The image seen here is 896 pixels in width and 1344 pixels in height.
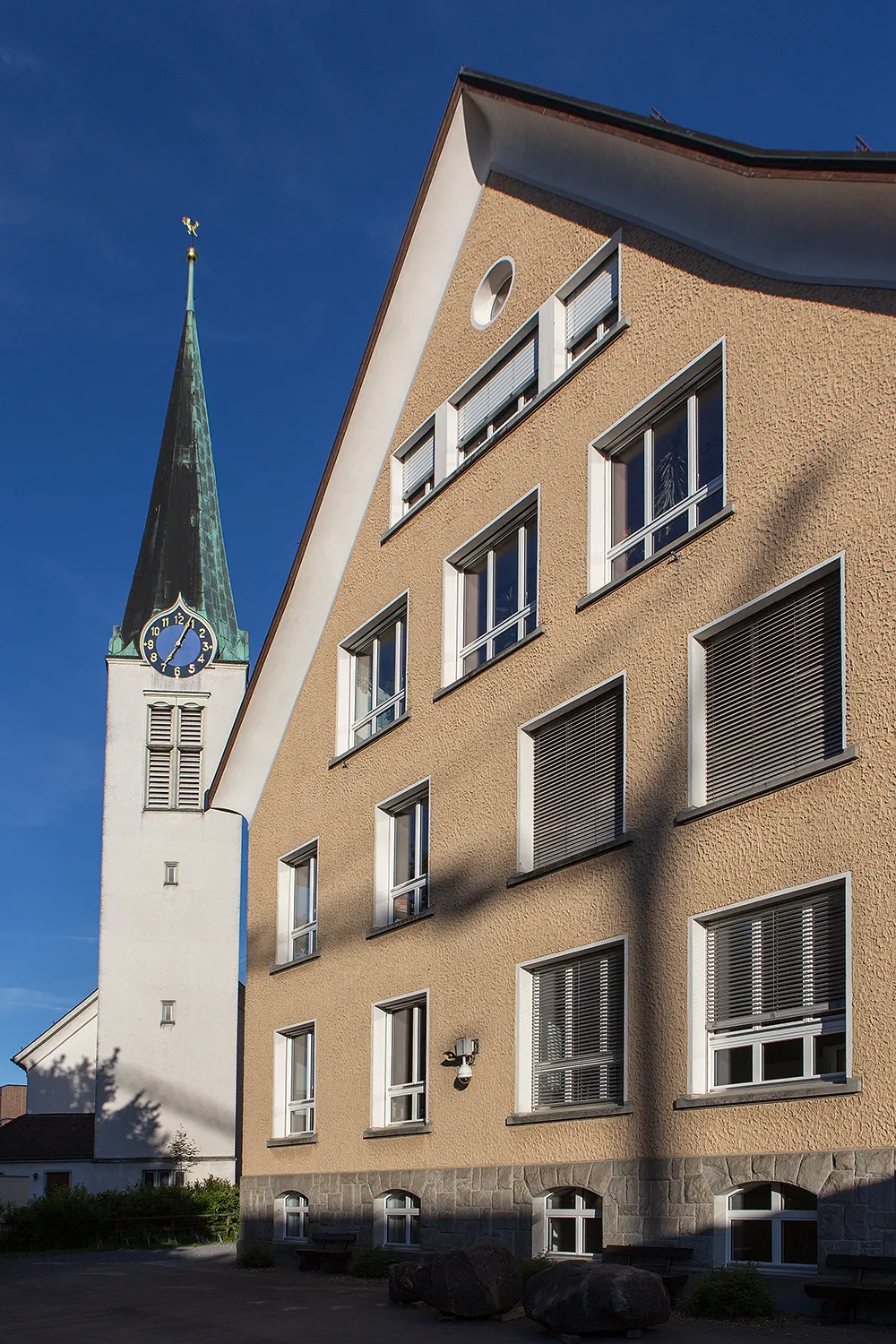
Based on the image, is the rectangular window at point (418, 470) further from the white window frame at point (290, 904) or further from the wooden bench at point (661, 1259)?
the wooden bench at point (661, 1259)

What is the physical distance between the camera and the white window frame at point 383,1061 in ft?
60.7

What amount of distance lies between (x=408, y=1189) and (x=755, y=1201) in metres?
6.68

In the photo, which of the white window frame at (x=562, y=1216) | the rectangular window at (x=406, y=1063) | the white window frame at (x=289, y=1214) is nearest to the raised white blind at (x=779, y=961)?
the white window frame at (x=562, y=1216)

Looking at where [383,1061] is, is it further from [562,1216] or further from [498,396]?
[498,396]

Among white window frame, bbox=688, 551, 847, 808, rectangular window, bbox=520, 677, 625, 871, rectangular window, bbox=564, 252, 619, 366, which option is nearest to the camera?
white window frame, bbox=688, 551, 847, 808

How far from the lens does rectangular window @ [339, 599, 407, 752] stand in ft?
68.1

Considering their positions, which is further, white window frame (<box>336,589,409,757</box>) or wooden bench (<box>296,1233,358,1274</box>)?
white window frame (<box>336,589,409,757</box>)

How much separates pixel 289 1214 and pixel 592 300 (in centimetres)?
1380

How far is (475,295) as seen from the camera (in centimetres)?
1953

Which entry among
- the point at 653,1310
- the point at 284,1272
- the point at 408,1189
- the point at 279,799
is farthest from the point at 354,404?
the point at 653,1310

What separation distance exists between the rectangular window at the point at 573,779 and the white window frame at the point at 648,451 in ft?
4.77

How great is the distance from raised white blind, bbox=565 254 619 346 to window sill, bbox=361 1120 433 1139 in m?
9.64

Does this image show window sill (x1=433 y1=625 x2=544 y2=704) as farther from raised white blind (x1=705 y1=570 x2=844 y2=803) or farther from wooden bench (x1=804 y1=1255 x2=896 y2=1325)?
wooden bench (x1=804 y1=1255 x2=896 y2=1325)

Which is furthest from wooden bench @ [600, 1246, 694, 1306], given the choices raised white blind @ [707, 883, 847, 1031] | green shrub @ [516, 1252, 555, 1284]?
raised white blind @ [707, 883, 847, 1031]
